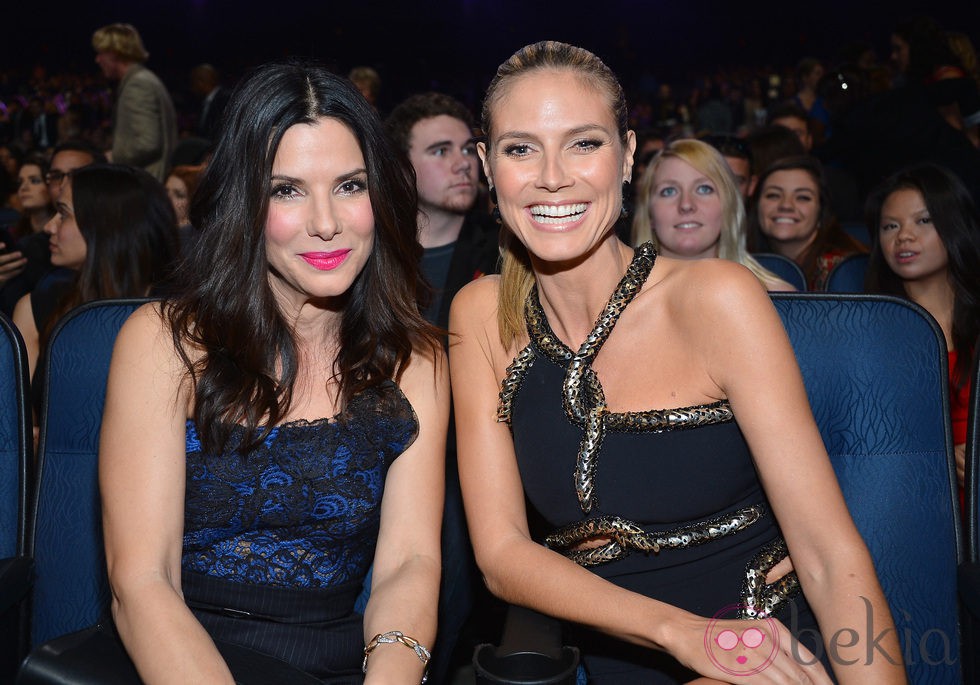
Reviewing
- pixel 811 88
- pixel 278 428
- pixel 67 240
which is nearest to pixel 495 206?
pixel 278 428

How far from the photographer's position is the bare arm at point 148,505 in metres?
1.41

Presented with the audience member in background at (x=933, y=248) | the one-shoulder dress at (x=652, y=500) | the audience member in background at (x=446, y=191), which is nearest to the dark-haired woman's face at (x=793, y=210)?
the audience member in background at (x=933, y=248)

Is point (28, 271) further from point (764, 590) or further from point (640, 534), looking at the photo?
point (764, 590)

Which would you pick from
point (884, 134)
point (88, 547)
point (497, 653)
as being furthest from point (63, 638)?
point (884, 134)

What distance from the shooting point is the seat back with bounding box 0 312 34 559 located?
1.75 metres

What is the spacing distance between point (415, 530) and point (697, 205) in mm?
1841

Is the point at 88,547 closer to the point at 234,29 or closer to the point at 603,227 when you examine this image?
the point at 603,227

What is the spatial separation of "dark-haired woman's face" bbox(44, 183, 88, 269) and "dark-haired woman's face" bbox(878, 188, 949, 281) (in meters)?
2.58

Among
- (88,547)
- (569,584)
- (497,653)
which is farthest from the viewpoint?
(88,547)

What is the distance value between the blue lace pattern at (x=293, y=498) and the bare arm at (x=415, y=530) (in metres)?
0.04

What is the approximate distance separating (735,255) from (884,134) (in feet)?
6.05

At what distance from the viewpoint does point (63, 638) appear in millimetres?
1477

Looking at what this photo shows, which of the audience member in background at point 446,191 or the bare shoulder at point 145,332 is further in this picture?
the audience member in background at point 446,191

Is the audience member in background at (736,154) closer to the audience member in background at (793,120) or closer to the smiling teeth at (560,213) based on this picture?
the audience member in background at (793,120)
